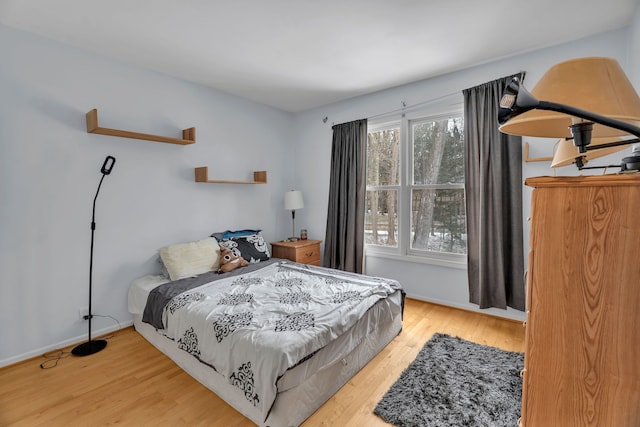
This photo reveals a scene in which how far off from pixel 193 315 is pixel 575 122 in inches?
88.3

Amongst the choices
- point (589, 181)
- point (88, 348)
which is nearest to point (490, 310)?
point (589, 181)

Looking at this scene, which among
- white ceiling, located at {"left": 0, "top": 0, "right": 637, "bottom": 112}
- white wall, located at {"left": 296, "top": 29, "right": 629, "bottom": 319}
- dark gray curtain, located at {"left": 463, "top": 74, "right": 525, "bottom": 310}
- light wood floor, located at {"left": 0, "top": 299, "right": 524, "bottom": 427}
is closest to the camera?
light wood floor, located at {"left": 0, "top": 299, "right": 524, "bottom": 427}

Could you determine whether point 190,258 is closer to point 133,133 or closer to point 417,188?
point 133,133

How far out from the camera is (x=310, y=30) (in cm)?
222

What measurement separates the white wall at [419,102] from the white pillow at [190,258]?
169 centimetres

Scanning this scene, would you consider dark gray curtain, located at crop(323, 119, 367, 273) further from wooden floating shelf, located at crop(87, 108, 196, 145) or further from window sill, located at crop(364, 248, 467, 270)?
wooden floating shelf, located at crop(87, 108, 196, 145)

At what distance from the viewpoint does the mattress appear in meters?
1.51

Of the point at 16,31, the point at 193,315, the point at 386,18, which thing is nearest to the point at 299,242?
the point at 193,315

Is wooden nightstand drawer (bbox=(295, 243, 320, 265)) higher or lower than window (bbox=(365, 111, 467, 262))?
lower

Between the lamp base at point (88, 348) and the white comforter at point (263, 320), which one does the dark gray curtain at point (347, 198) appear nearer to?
the white comforter at point (263, 320)

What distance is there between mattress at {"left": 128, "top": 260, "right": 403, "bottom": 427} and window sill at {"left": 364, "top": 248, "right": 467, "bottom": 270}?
3.09ft

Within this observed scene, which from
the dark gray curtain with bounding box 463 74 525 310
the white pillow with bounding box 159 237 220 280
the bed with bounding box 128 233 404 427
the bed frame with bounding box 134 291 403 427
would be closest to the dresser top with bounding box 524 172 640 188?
the bed with bounding box 128 233 404 427

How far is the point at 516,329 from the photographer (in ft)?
8.73

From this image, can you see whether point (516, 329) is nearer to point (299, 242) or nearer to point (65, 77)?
point (299, 242)
